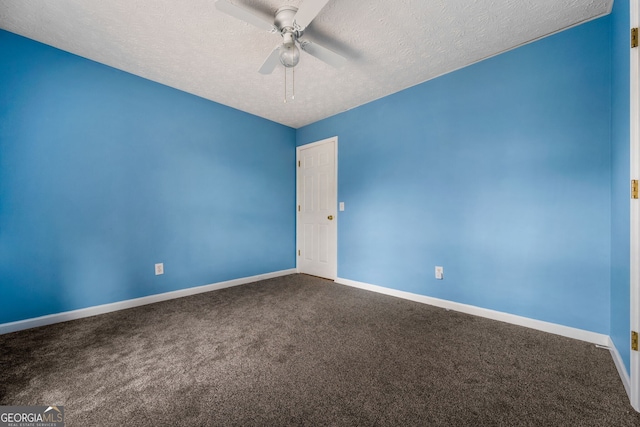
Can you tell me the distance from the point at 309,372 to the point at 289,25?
7.80 feet

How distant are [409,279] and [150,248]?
9.84 ft

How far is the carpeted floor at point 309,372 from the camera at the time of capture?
1201 mm

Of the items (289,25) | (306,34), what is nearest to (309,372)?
(289,25)

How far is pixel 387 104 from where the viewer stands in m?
3.22

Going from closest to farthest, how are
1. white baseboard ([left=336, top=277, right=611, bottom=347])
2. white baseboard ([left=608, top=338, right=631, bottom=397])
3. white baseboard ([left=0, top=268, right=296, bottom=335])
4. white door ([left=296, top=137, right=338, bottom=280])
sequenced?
1. white baseboard ([left=608, top=338, right=631, bottom=397])
2. white baseboard ([left=336, top=277, right=611, bottom=347])
3. white baseboard ([left=0, top=268, right=296, bottom=335])
4. white door ([left=296, top=137, right=338, bottom=280])

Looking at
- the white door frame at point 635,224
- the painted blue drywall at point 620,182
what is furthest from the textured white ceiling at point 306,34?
the white door frame at point 635,224

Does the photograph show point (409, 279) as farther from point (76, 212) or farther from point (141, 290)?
point (76, 212)

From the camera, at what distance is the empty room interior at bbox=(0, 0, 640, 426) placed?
1.38 m

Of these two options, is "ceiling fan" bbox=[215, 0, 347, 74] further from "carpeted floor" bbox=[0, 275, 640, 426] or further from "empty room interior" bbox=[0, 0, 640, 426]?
"carpeted floor" bbox=[0, 275, 640, 426]

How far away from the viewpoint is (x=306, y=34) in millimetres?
2123

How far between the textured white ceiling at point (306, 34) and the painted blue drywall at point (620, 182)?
18.1 inches

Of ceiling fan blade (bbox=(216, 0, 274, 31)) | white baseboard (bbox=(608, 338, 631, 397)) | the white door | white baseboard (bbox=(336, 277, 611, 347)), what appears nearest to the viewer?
white baseboard (bbox=(608, 338, 631, 397))

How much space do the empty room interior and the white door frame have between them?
0.07 ft

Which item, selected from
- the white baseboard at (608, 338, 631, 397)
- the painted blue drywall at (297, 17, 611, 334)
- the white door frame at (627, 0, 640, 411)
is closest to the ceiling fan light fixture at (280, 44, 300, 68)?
the painted blue drywall at (297, 17, 611, 334)
